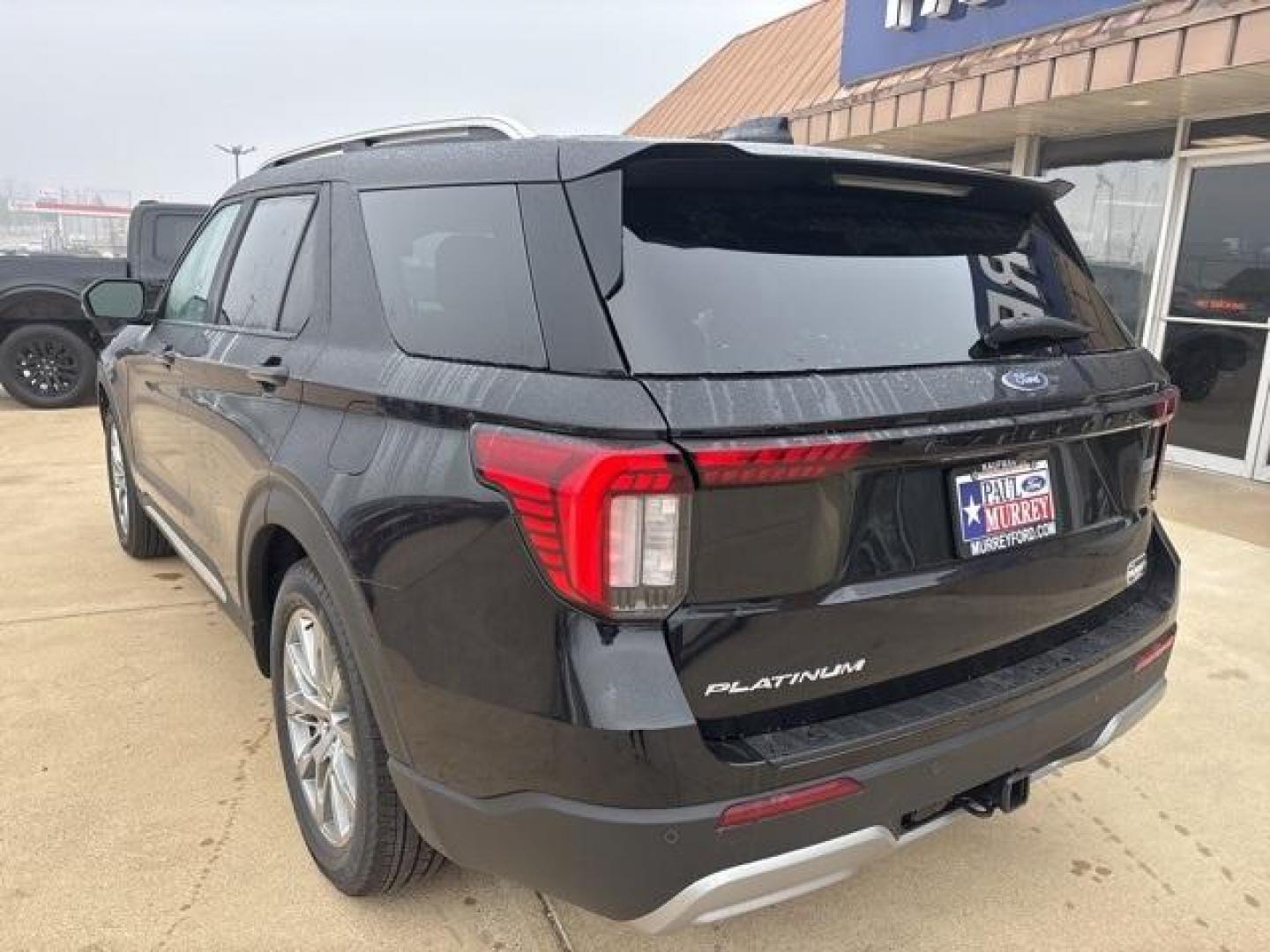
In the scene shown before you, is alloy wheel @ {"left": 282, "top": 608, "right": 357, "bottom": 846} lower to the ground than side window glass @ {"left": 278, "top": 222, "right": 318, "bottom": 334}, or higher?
lower

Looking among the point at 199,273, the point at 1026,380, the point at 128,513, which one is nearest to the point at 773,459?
the point at 1026,380

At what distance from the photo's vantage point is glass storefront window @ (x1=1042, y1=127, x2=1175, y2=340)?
7262 millimetres

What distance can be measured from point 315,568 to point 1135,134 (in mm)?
7350

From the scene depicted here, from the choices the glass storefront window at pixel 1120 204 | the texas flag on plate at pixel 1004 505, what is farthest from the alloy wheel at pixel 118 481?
the glass storefront window at pixel 1120 204

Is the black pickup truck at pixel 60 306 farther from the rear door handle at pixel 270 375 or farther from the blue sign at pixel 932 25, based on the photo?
the rear door handle at pixel 270 375

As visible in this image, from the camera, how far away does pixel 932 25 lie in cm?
766

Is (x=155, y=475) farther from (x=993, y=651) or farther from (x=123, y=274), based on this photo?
(x=123, y=274)

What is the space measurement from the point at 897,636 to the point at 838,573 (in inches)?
7.8

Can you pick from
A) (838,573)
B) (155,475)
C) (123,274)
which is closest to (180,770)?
(155,475)

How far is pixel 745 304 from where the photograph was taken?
5.89 ft

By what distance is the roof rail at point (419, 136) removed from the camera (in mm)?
2342

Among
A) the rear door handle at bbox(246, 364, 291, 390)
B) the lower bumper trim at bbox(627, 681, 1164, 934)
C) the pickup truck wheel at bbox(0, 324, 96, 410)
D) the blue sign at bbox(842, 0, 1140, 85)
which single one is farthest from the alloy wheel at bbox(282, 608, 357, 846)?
the pickup truck wheel at bbox(0, 324, 96, 410)

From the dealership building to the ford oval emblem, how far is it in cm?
427

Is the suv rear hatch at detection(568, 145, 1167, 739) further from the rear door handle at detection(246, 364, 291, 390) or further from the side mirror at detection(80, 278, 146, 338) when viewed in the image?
the side mirror at detection(80, 278, 146, 338)
